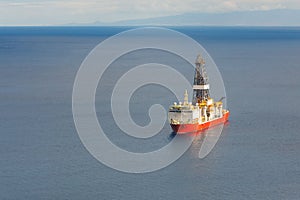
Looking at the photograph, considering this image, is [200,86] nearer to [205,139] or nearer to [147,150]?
[205,139]

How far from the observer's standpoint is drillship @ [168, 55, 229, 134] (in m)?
97.6

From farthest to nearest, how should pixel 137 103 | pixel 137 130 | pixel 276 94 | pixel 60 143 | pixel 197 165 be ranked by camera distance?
pixel 276 94
pixel 137 103
pixel 137 130
pixel 60 143
pixel 197 165

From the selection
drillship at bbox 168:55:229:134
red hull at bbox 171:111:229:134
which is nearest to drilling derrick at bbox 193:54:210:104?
drillship at bbox 168:55:229:134

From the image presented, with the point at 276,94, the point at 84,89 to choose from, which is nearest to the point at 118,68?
the point at 84,89

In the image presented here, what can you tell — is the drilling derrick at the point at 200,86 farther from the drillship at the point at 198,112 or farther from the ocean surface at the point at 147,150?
the ocean surface at the point at 147,150

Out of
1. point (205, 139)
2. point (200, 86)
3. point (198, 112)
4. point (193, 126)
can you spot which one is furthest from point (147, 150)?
point (200, 86)

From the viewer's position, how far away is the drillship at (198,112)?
9762 cm

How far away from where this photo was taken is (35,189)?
68062 millimetres

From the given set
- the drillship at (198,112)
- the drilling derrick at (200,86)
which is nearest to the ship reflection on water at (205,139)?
the drillship at (198,112)

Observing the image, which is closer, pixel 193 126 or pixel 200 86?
pixel 193 126

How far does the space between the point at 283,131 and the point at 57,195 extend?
4187 centimetres

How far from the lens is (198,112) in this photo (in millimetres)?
100875

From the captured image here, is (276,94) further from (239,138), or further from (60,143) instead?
(60,143)

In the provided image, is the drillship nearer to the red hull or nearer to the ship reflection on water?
the red hull
